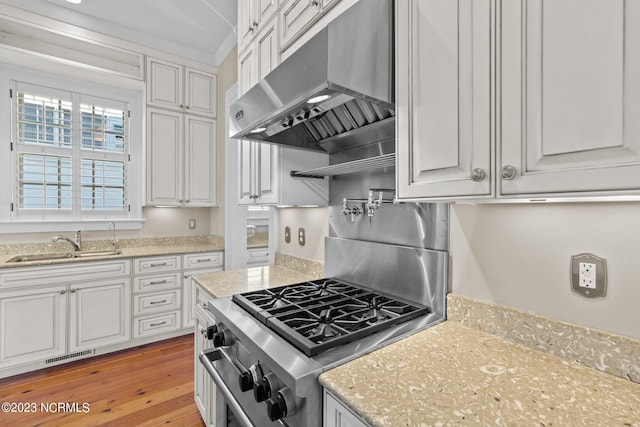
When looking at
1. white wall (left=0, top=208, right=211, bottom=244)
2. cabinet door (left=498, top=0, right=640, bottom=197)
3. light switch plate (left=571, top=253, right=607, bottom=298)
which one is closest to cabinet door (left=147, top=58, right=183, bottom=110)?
white wall (left=0, top=208, right=211, bottom=244)

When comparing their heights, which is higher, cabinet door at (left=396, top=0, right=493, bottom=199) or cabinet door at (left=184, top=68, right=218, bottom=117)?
cabinet door at (left=184, top=68, right=218, bottom=117)

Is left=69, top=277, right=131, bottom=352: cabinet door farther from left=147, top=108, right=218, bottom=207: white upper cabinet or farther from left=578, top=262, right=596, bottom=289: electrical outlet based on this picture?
left=578, top=262, right=596, bottom=289: electrical outlet

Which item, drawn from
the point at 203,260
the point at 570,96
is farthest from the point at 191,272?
the point at 570,96

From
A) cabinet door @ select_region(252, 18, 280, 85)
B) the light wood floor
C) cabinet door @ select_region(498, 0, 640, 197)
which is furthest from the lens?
the light wood floor

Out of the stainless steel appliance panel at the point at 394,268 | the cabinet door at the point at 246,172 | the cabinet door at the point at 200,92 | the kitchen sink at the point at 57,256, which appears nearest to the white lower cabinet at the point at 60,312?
the kitchen sink at the point at 57,256

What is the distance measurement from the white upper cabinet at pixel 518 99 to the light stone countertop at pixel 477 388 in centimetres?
48

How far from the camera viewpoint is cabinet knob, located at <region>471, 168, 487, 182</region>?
755 mm

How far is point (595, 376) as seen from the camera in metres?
0.81

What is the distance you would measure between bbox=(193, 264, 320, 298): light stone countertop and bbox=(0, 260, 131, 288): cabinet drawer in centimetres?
128

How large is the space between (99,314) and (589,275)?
3349 millimetres

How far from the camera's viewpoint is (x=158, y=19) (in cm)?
283

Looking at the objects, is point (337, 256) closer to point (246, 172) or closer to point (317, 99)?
point (246, 172)

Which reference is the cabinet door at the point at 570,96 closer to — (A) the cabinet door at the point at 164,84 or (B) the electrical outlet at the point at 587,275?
(B) the electrical outlet at the point at 587,275

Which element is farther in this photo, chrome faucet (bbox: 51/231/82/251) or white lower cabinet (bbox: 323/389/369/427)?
chrome faucet (bbox: 51/231/82/251)
